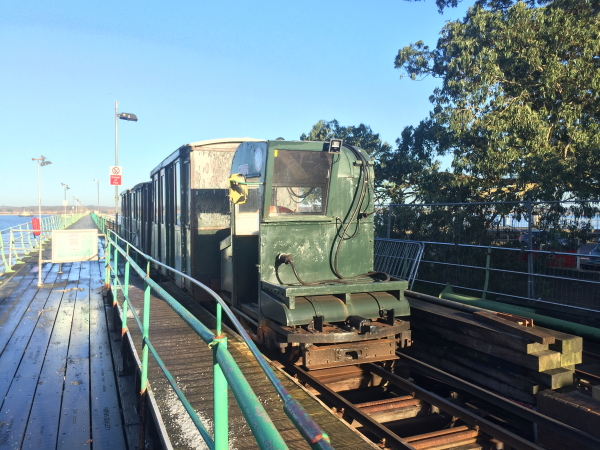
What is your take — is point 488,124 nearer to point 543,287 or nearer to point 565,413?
point 543,287

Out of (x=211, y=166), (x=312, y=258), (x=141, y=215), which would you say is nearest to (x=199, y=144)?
(x=211, y=166)

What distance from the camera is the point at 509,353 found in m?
5.12

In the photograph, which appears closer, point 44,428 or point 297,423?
point 297,423

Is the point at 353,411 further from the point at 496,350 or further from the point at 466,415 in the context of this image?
the point at 496,350

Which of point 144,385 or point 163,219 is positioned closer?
point 144,385

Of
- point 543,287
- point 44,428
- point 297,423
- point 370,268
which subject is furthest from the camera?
point 543,287

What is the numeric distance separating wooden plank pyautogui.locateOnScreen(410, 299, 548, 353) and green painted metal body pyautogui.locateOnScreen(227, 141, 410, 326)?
0.68m

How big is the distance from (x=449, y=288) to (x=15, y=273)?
11.7 metres

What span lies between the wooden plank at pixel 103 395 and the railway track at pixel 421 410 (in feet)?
6.27

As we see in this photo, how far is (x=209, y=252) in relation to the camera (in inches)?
336

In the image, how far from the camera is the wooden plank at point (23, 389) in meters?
4.09

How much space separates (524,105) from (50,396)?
35.8 ft

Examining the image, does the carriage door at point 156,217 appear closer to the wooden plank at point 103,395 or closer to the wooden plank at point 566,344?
the wooden plank at point 103,395

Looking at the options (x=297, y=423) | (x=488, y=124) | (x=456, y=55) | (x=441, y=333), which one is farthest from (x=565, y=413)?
(x=456, y=55)
